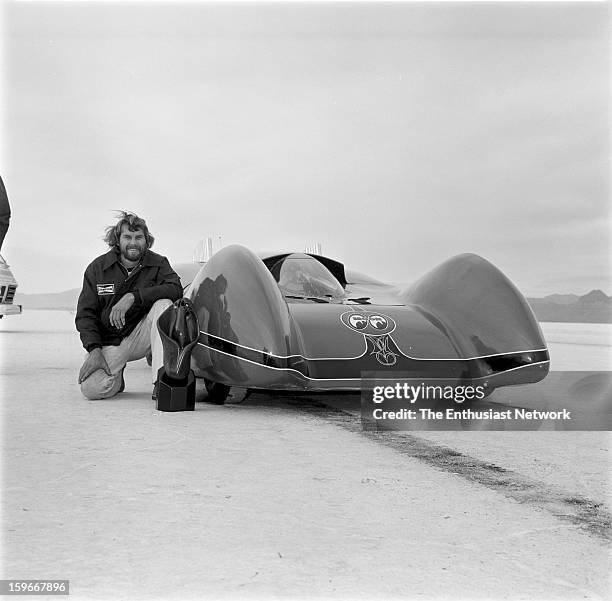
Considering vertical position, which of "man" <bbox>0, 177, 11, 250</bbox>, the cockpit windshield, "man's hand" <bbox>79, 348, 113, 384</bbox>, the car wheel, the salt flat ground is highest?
"man" <bbox>0, 177, 11, 250</bbox>

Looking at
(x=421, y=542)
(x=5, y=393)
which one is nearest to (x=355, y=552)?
(x=421, y=542)

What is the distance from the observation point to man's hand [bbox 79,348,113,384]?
4496 millimetres

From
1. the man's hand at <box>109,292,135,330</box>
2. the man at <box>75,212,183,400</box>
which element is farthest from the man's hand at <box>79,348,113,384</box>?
the man's hand at <box>109,292,135,330</box>

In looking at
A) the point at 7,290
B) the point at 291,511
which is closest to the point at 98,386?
the point at 291,511

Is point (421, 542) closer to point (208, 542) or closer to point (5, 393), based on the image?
point (208, 542)

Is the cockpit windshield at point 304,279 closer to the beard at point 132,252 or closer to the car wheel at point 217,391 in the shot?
the car wheel at point 217,391

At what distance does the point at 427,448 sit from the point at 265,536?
1462 millimetres

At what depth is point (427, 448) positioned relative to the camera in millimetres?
3311

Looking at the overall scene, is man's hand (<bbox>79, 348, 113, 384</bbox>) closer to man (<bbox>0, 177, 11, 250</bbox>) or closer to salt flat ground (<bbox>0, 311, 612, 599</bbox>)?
salt flat ground (<bbox>0, 311, 612, 599</bbox>)

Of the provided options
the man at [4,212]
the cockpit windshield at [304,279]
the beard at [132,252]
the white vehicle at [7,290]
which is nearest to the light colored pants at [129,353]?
the beard at [132,252]

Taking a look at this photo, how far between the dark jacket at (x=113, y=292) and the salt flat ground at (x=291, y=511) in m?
0.85

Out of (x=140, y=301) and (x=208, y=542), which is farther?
(x=140, y=301)

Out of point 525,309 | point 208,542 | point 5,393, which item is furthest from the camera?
point 5,393

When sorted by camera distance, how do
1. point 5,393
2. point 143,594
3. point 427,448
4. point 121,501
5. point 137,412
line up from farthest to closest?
1. point 5,393
2. point 137,412
3. point 427,448
4. point 121,501
5. point 143,594
